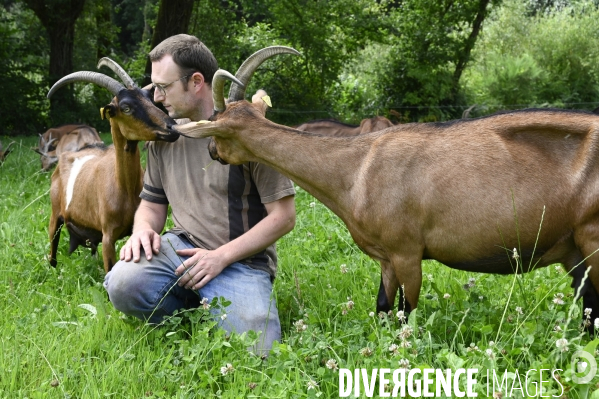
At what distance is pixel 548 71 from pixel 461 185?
17.5 m

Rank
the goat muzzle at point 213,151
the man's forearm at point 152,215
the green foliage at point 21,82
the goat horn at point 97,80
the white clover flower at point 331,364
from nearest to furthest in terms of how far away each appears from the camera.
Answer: the white clover flower at point 331,364, the goat muzzle at point 213,151, the man's forearm at point 152,215, the goat horn at point 97,80, the green foliage at point 21,82

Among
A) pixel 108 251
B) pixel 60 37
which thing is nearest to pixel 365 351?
pixel 108 251

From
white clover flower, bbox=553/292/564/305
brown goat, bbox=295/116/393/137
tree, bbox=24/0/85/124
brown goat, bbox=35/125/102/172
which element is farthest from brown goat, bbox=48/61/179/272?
tree, bbox=24/0/85/124

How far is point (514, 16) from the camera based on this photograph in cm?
2575

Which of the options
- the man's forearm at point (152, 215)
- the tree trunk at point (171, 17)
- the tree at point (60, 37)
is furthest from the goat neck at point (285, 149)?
the tree at point (60, 37)

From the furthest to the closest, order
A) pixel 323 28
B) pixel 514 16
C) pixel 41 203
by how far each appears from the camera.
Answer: pixel 514 16 → pixel 323 28 → pixel 41 203

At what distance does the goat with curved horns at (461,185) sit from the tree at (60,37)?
15561 mm

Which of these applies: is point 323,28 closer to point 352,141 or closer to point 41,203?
point 41,203

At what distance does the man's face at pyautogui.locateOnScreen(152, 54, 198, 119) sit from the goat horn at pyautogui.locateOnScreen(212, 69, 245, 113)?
32 centimetres

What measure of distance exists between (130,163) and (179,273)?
5.07 ft

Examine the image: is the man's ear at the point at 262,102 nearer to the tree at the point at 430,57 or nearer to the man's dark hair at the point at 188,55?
the man's dark hair at the point at 188,55

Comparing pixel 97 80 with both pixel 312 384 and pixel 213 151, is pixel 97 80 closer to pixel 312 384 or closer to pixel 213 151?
pixel 213 151

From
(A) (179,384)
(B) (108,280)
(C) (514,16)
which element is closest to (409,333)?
(A) (179,384)

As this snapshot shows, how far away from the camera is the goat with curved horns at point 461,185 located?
11.1ft
